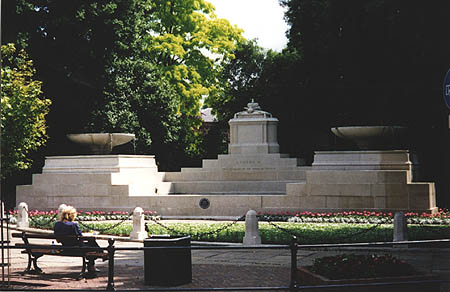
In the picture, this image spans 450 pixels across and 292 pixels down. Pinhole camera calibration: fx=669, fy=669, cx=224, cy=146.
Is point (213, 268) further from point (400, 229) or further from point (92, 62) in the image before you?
point (92, 62)

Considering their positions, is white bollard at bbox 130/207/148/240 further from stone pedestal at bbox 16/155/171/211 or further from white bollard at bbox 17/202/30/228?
stone pedestal at bbox 16/155/171/211

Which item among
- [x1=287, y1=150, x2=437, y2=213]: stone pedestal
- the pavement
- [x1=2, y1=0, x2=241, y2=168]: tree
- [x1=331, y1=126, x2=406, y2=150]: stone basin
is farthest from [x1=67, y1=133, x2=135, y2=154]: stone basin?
the pavement

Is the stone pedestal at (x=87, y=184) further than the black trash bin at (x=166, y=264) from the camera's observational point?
Yes

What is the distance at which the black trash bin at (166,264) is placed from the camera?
10.9 metres

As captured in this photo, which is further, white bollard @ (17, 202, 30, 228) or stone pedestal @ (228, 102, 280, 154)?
stone pedestal @ (228, 102, 280, 154)

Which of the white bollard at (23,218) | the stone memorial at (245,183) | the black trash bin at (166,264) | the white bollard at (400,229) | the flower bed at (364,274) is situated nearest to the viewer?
the flower bed at (364,274)

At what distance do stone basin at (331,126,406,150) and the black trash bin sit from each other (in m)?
15.4

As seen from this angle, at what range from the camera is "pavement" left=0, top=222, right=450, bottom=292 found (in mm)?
11062

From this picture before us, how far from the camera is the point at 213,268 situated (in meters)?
12.8

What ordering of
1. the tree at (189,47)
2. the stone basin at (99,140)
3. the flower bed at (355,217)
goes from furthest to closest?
the tree at (189,47)
the stone basin at (99,140)
the flower bed at (355,217)

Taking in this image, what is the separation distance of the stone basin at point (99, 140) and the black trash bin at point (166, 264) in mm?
17299

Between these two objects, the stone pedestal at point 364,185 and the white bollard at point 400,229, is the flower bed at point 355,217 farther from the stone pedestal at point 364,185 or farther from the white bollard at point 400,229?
the white bollard at point 400,229

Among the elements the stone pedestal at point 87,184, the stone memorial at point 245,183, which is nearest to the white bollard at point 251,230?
the stone memorial at point 245,183

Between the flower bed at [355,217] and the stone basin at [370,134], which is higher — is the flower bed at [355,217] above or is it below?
below
